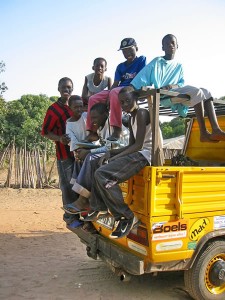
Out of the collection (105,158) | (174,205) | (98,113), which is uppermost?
(98,113)

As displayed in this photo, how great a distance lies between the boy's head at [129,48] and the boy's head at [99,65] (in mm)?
490

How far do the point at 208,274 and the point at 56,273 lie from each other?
6.84 ft

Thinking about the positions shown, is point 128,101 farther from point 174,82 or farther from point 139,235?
point 139,235

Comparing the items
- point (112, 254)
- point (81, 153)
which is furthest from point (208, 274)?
point (81, 153)

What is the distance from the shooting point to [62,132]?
4883mm

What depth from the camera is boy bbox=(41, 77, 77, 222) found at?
4648 millimetres

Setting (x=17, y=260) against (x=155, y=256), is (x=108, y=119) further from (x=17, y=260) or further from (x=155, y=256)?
(x=17, y=260)

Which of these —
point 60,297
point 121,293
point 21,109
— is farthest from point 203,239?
point 21,109

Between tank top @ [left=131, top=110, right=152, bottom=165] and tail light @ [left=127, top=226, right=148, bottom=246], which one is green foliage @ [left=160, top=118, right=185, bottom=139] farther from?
tail light @ [left=127, top=226, right=148, bottom=246]

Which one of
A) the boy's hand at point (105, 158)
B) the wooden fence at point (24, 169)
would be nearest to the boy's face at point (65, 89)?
the boy's hand at point (105, 158)

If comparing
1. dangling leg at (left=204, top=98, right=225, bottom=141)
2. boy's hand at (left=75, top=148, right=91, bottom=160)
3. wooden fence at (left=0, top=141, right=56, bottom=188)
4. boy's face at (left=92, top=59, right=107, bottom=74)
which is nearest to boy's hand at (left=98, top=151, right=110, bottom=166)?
boy's hand at (left=75, top=148, right=91, bottom=160)

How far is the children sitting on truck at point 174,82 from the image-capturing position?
3.57m

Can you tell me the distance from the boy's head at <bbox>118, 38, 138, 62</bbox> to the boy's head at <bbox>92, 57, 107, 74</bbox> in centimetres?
49

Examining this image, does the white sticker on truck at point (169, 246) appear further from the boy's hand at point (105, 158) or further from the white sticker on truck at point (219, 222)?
the boy's hand at point (105, 158)
